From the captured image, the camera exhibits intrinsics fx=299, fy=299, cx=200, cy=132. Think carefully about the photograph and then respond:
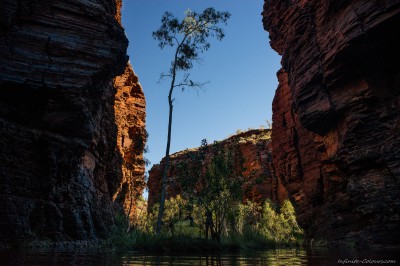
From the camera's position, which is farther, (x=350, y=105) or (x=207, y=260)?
(x=350, y=105)

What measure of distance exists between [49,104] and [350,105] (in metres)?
20.8

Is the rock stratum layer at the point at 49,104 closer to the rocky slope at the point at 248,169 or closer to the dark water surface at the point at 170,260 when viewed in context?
the rocky slope at the point at 248,169

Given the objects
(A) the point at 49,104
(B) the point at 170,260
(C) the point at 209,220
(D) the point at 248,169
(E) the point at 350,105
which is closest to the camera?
(B) the point at 170,260

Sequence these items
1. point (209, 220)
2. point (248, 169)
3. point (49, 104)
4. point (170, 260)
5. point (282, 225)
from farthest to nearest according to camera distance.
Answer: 1. point (282, 225)
2. point (248, 169)
3. point (49, 104)
4. point (209, 220)
5. point (170, 260)

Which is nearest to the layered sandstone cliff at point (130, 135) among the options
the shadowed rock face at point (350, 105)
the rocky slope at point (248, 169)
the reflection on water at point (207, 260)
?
the rocky slope at point (248, 169)

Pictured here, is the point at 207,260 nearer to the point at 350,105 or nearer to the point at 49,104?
the point at 49,104

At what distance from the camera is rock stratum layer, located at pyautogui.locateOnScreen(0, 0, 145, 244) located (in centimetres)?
1712

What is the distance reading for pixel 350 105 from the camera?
21984 mm

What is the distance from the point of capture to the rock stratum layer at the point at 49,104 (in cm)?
1712

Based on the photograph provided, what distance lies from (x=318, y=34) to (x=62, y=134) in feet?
70.7

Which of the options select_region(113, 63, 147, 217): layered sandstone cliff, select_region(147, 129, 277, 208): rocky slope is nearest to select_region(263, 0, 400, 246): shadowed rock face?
select_region(147, 129, 277, 208): rocky slope

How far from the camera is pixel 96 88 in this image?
21.3 m

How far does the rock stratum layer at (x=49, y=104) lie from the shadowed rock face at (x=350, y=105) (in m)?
15.7

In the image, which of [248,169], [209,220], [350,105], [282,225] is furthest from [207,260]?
[282,225]
